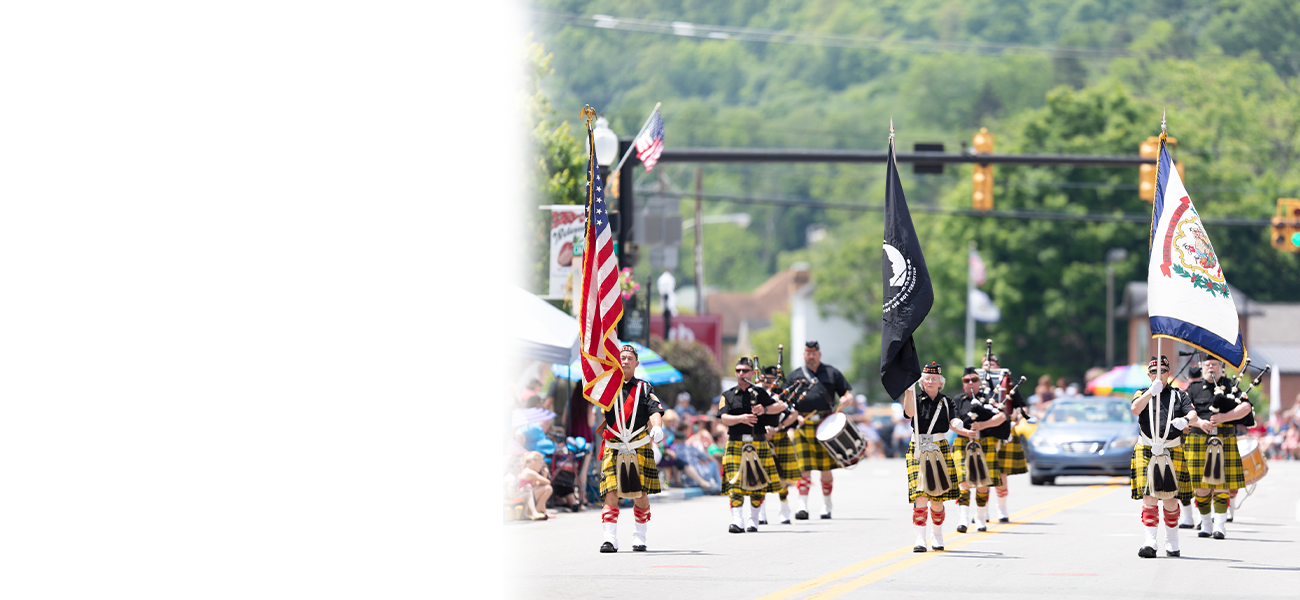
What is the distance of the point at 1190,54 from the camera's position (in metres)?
130

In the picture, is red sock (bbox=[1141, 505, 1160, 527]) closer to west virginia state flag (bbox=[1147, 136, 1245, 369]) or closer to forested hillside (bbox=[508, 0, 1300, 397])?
west virginia state flag (bbox=[1147, 136, 1245, 369])

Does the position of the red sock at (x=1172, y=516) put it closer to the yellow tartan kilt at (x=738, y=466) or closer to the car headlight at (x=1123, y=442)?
the yellow tartan kilt at (x=738, y=466)

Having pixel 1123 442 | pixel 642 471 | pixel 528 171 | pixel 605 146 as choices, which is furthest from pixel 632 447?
pixel 1123 442

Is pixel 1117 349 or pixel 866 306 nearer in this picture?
pixel 1117 349

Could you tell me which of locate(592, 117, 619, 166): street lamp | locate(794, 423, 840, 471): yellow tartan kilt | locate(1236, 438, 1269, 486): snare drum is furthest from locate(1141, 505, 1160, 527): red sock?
locate(592, 117, 619, 166): street lamp

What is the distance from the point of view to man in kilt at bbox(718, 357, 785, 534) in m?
17.2

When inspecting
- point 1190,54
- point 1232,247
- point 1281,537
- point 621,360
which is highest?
point 1190,54

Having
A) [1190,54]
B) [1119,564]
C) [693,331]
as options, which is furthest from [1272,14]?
[1119,564]

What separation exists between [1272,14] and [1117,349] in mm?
67282

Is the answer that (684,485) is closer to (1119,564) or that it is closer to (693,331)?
(1119,564)

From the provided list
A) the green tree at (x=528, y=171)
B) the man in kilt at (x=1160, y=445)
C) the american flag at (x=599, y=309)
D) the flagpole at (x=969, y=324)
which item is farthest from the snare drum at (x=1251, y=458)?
the flagpole at (x=969, y=324)

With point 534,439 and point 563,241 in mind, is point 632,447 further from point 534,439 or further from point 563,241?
point 563,241

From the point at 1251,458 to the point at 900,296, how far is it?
5.96m

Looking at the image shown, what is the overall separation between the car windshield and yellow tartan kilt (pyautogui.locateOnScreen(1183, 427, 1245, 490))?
39.1 feet
